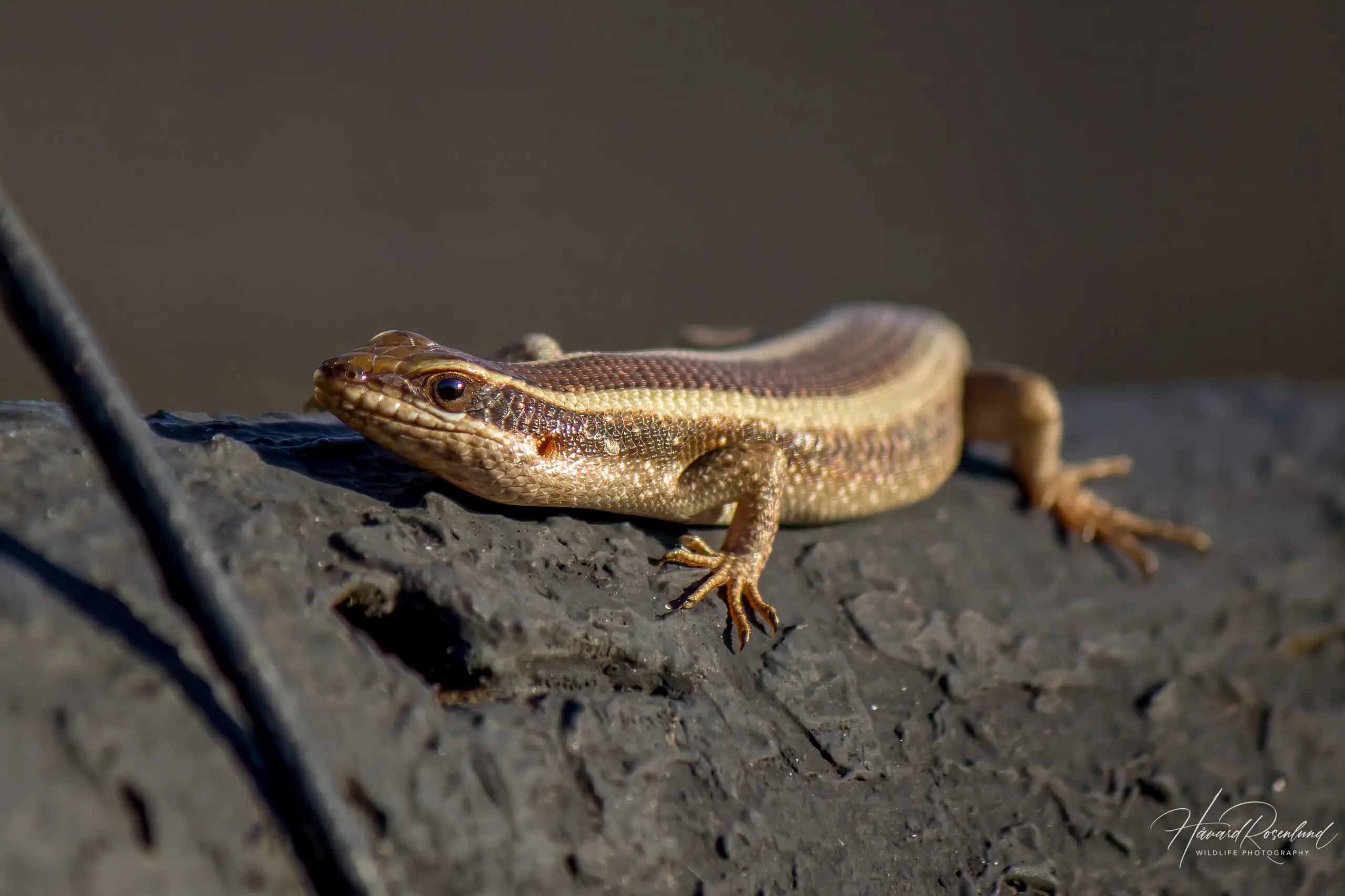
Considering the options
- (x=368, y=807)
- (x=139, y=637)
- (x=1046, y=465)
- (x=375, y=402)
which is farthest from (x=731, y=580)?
(x=1046, y=465)

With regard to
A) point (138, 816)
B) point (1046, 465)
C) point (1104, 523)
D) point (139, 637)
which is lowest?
point (1104, 523)

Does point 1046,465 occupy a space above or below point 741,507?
below

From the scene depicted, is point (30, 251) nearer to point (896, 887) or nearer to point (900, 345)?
point (896, 887)

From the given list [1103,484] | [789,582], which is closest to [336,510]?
[789,582]

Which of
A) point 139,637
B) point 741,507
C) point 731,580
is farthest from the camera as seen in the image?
point 741,507

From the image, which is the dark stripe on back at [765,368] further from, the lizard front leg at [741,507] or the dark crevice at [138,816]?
the dark crevice at [138,816]

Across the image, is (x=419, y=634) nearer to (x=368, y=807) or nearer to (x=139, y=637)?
(x=368, y=807)

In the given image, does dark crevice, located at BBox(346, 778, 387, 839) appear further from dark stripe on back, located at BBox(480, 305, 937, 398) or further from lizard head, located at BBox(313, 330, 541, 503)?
dark stripe on back, located at BBox(480, 305, 937, 398)
